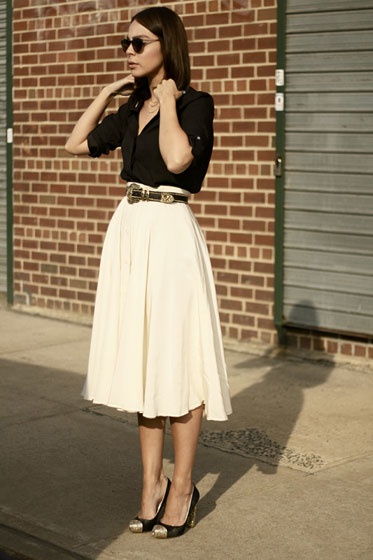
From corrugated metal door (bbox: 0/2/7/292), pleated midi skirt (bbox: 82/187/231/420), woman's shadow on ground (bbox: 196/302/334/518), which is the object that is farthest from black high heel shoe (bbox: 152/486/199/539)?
corrugated metal door (bbox: 0/2/7/292)

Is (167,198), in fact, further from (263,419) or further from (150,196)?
(263,419)

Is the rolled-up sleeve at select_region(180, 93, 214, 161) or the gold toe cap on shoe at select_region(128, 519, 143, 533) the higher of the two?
the rolled-up sleeve at select_region(180, 93, 214, 161)

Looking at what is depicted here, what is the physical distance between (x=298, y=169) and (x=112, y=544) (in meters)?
4.50

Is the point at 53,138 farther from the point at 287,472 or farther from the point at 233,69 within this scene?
the point at 287,472

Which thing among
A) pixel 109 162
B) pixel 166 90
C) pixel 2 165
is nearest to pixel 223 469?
pixel 166 90

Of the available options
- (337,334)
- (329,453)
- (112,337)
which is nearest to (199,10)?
(337,334)

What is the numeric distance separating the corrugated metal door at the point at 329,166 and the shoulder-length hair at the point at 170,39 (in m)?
3.61

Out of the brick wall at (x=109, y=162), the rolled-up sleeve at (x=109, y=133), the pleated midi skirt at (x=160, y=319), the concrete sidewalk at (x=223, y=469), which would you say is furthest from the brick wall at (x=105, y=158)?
the pleated midi skirt at (x=160, y=319)

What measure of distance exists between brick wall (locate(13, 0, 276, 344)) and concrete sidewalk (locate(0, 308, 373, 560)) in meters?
0.99

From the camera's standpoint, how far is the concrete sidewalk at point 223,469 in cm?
530

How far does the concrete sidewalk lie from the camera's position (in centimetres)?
530

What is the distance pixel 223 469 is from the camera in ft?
21.1

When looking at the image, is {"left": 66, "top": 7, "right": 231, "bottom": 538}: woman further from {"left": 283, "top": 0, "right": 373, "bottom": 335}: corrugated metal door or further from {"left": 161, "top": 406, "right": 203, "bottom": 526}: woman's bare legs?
{"left": 283, "top": 0, "right": 373, "bottom": 335}: corrugated metal door

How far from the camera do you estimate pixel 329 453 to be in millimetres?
6715
